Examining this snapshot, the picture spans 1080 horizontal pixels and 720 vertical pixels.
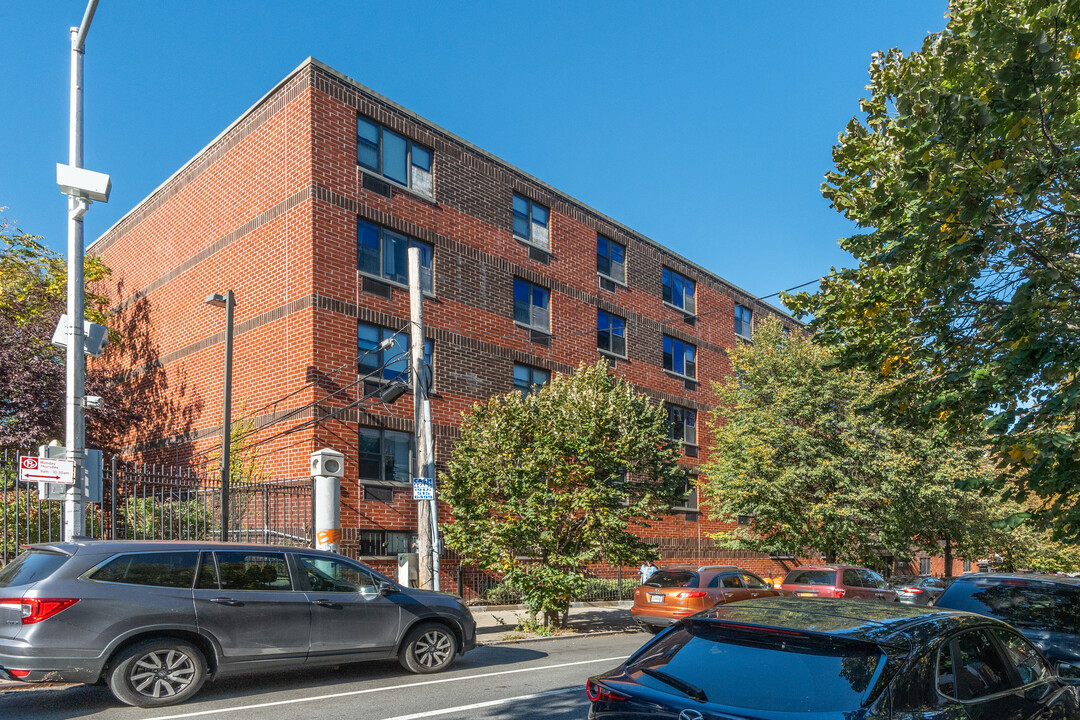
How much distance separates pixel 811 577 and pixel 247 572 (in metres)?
13.9

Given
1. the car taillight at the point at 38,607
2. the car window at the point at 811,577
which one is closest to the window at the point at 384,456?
the car window at the point at 811,577

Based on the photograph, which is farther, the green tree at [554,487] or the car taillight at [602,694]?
the green tree at [554,487]

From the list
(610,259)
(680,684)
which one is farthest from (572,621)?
(680,684)

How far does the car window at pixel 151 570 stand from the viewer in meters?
8.38

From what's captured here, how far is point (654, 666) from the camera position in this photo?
4.42m

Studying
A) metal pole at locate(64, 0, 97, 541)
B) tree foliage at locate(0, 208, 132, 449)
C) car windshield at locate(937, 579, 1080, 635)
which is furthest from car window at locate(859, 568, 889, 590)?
tree foliage at locate(0, 208, 132, 449)

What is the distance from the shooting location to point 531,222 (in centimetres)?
2553

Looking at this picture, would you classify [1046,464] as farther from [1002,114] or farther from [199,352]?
[199,352]

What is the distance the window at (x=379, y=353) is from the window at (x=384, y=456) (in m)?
1.38

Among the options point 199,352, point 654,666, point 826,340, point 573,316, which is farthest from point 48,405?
point 654,666

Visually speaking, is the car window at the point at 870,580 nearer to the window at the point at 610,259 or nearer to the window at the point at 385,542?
the window at the point at 385,542

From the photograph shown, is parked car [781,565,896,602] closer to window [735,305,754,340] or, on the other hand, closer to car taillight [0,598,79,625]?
car taillight [0,598,79,625]

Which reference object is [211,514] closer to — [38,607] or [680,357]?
[38,607]

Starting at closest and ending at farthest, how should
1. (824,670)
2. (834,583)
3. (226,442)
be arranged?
1. (824,670)
2. (226,442)
3. (834,583)
